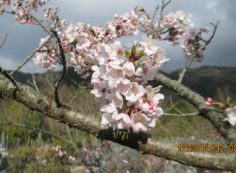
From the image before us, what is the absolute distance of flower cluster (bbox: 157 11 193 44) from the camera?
6609 millimetres

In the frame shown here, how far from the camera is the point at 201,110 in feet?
11.0

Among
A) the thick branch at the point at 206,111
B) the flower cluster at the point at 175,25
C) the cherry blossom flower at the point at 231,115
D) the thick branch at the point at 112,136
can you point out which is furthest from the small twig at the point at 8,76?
the flower cluster at the point at 175,25

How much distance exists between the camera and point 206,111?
10.7 ft

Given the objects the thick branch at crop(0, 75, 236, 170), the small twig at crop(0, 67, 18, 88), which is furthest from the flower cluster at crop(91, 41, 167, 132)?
the small twig at crop(0, 67, 18, 88)

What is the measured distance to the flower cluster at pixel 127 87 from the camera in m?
1.87

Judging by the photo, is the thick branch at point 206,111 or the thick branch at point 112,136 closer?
the thick branch at point 112,136

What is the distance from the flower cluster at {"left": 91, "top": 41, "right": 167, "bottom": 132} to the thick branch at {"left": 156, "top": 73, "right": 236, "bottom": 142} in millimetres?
986

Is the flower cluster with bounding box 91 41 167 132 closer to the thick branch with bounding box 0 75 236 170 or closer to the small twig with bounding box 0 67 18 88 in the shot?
the thick branch with bounding box 0 75 236 170

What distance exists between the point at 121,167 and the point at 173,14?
3.56 meters

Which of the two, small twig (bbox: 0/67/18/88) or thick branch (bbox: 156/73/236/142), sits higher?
thick branch (bbox: 156/73/236/142)

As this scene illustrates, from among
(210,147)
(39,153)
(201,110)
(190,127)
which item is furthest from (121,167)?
(210,147)

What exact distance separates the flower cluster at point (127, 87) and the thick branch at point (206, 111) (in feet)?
3.24

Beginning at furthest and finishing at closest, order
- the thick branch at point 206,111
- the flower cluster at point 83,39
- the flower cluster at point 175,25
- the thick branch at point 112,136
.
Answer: the flower cluster at point 175,25
the flower cluster at point 83,39
the thick branch at point 206,111
the thick branch at point 112,136

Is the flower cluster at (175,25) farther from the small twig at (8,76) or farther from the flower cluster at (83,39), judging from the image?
the small twig at (8,76)
